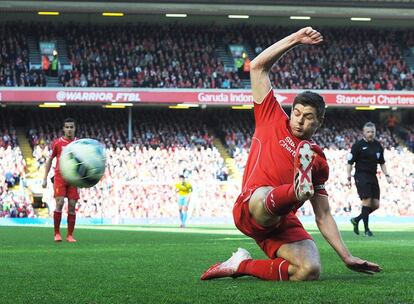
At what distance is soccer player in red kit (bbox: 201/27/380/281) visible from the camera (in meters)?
7.04

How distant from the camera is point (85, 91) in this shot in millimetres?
42000

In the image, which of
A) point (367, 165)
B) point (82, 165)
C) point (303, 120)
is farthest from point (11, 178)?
point (303, 120)

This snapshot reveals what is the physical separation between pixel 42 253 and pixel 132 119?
3370 centimetres

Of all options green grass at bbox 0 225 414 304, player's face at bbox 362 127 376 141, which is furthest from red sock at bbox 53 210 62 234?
player's face at bbox 362 127 376 141

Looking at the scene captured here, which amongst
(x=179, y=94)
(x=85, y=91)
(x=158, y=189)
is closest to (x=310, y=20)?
(x=179, y=94)

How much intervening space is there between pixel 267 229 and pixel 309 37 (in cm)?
154

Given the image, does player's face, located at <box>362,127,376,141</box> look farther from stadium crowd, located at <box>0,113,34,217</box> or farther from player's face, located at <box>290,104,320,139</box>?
stadium crowd, located at <box>0,113,34,217</box>

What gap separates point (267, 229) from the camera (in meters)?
7.21

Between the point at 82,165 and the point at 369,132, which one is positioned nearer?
the point at 82,165

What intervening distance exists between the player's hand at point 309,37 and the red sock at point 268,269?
173cm

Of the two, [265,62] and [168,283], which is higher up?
[265,62]

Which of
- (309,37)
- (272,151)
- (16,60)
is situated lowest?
(272,151)

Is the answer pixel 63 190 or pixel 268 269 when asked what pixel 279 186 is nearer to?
pixel 268 269

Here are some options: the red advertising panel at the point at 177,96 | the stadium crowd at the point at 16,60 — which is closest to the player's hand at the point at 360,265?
the red advertising panel at the point at 177,96
